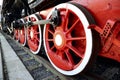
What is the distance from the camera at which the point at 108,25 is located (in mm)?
1567

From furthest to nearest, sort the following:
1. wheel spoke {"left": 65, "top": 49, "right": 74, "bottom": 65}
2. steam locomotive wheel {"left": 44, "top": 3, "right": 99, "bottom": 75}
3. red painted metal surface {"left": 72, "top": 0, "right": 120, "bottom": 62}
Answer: wheel spoke {"left": 65, "top": 49, "right": 74, "bottom": 65} < steam locomotive wheel {"left": 44, "top": 3, "right": 99, "bottom": 75} < red painted metal surface {"left": 72, "top": 0, "right": 120, "bottom": 62}

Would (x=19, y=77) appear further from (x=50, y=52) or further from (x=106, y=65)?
(x=106, y=65)

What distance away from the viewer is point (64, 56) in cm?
239

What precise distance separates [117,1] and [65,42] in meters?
0.86

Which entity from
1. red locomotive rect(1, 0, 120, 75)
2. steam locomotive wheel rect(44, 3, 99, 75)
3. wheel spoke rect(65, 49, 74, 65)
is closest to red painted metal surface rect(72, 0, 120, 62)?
red locomotive rect(1, 0, 120, 75)

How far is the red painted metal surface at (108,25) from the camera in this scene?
5.07 feet

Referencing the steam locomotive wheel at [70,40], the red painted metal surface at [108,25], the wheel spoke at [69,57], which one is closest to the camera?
the red painted metal surface at [108,25]

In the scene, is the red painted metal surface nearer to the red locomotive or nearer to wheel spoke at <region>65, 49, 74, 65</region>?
the red locomotive

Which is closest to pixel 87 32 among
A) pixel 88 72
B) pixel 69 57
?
pixel 69 57

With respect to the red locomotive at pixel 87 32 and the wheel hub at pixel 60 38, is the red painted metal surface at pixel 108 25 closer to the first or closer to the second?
the red locomotive at pixel 87 32

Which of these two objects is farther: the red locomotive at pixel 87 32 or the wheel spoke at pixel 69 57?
the wheel spoke at pixel 69 57

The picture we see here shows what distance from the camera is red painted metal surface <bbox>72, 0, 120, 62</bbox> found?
5.07ft

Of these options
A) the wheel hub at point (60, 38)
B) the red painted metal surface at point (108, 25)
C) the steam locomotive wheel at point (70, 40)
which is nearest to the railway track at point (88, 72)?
the steam locomotive wheel at point (70, 40)

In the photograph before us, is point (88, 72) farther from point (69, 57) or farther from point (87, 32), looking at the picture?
point (87, 32)
